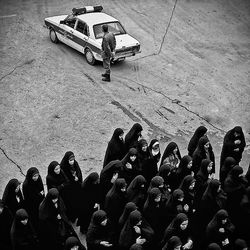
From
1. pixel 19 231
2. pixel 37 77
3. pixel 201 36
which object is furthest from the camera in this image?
pixel 201 36

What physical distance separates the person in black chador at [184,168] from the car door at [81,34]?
22.1 feet

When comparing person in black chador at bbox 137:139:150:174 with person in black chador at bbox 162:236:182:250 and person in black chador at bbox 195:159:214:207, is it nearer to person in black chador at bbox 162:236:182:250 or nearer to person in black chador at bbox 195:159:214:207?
person in black chador at bbox 195:159:214:207

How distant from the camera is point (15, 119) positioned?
12.3 meters

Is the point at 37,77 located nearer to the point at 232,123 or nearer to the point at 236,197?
the point at 232,123

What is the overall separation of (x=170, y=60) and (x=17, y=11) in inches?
258

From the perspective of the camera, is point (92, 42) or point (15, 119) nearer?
point (15, 119)

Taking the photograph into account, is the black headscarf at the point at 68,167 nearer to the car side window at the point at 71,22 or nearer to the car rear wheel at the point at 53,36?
the car side window at the point at 71,22

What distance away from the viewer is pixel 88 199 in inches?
342

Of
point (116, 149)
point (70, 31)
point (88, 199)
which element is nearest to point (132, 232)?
point (88, 199)

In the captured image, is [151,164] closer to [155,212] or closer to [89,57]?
[155,212]

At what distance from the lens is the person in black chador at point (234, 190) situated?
27.2 feet

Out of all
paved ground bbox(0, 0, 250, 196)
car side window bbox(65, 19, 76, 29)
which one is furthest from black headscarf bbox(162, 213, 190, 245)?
car side window bbox(65, 19, 76, 29)

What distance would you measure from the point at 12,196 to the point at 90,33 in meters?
7.40

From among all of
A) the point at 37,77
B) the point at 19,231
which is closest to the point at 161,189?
the point at 19,231
